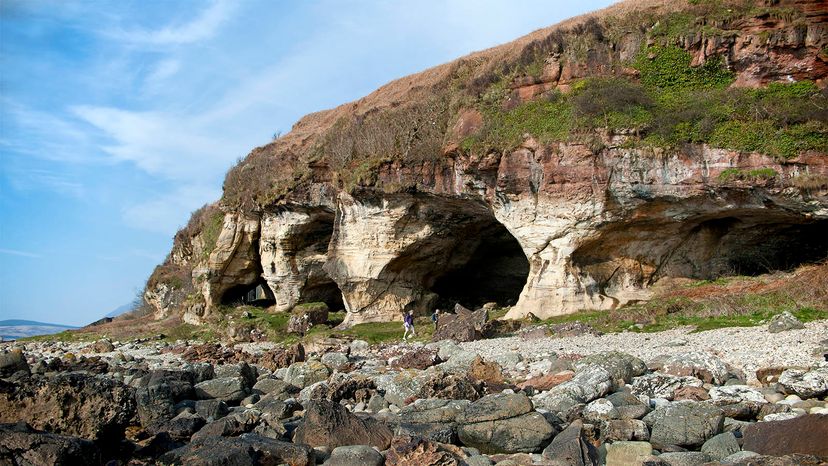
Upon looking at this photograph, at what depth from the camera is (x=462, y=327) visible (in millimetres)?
20766

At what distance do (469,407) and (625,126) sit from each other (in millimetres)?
14745

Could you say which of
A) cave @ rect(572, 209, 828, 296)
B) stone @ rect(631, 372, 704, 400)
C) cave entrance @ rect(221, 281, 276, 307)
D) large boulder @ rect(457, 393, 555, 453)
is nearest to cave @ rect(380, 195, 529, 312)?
cave @ rect(572, 209, 828, 296)

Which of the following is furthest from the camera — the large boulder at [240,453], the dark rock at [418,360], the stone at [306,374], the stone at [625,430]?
the dark rock at [418,360]

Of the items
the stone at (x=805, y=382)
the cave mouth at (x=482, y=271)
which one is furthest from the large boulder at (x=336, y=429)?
the cave mouth at (x=482, y=271)

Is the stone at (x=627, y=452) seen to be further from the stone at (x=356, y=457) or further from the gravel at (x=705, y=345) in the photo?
the gravel at (x=705, y=345)

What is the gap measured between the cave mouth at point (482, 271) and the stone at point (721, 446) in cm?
2128

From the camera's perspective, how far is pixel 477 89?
1067 inches

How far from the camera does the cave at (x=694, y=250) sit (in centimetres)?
2245

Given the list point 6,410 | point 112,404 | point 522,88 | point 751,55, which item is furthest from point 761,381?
point 522,88

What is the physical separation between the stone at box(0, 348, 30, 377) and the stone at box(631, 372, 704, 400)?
42.7 feet

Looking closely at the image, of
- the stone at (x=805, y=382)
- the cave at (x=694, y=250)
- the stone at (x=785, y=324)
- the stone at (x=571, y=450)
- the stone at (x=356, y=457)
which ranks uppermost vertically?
the cave at (x=694, y=250)

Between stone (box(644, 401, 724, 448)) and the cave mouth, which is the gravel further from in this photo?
the cave mouth

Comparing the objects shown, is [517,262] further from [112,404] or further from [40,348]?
[112,404]

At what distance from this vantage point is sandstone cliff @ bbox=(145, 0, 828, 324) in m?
20.8
